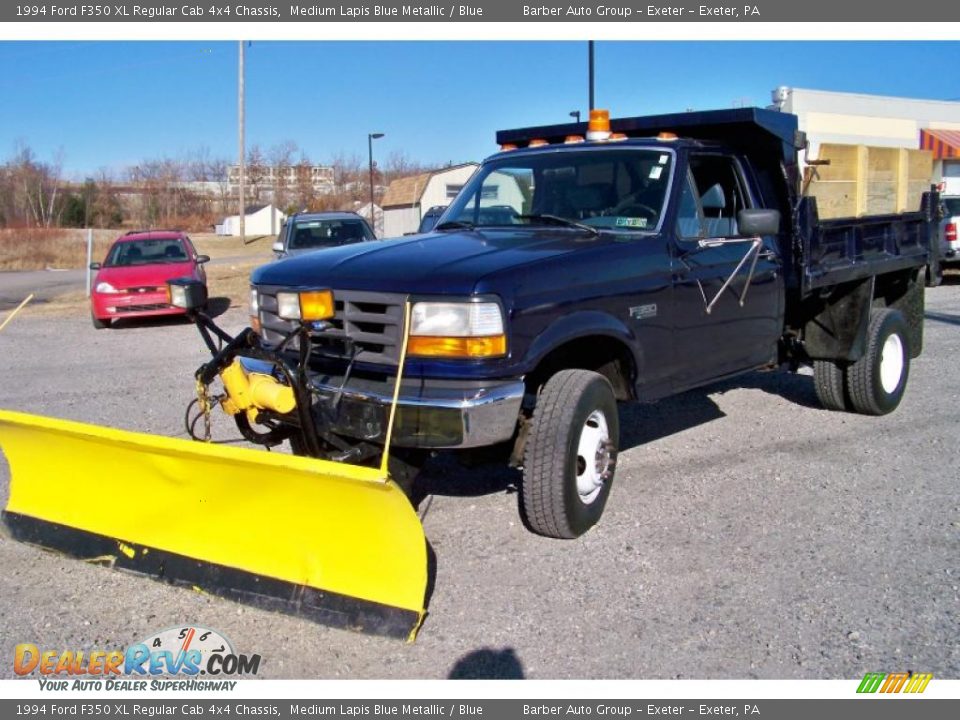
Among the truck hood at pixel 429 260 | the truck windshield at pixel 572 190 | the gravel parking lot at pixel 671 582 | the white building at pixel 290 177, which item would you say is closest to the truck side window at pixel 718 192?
the truck windshield at pixel 572 190

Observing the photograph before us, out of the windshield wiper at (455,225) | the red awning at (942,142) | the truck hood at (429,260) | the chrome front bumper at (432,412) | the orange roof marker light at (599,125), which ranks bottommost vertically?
the chrome front bumper at (432,412)

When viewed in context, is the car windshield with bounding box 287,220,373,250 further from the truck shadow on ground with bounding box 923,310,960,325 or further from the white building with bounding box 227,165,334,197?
the white building with bounding box 227,165,334,197

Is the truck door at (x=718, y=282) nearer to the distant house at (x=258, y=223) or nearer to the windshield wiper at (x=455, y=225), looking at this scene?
the windshield wiper at (x=455, y=225)

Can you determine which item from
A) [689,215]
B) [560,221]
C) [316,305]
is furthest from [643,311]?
[316,305]

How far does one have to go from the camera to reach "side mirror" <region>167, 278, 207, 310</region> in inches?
171

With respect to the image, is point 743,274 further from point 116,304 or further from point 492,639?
point 116,304

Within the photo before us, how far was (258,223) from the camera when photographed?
60.1m

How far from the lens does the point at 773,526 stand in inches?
189

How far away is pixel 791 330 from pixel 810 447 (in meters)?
0.91

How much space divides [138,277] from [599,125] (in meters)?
10.9

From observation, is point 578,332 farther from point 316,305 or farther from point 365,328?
point 316,305

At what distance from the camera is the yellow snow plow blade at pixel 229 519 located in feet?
11.9

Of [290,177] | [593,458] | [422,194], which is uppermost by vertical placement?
[290,177]

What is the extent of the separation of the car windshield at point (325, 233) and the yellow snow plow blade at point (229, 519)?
10.5m
